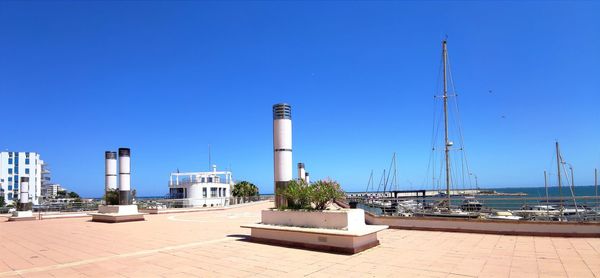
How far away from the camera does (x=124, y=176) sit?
1975 centimetres

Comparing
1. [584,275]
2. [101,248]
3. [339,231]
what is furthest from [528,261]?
[101,248]

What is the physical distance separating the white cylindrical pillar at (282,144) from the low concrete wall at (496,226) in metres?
4.37

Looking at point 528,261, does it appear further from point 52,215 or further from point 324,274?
point 52,215

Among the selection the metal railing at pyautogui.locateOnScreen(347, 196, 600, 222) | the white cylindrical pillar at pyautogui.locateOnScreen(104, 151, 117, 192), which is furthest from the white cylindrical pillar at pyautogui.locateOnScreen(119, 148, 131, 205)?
the metal railing at pyautogui.locateOnScreen(347, 196, 600, 222)

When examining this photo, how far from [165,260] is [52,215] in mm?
19953

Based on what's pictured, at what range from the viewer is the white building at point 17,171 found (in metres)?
88.1

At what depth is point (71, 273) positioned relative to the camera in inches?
289

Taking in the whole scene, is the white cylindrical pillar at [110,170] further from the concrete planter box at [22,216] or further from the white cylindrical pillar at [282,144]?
the white cylindrical pillar at [282,144]

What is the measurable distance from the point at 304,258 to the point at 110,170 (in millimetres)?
18091

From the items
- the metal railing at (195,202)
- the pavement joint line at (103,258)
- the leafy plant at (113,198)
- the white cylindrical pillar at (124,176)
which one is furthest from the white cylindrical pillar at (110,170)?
the pavement joint line at (103,258)

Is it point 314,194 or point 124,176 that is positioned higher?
point 124,176

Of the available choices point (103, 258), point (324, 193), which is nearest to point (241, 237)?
point (324, 193)

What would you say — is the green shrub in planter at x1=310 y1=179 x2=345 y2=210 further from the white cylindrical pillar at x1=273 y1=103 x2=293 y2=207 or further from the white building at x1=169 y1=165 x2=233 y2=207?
the white building at x1=169 y1=165 x2=233 y2=207

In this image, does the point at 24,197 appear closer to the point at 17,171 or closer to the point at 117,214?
the point at 117,214
